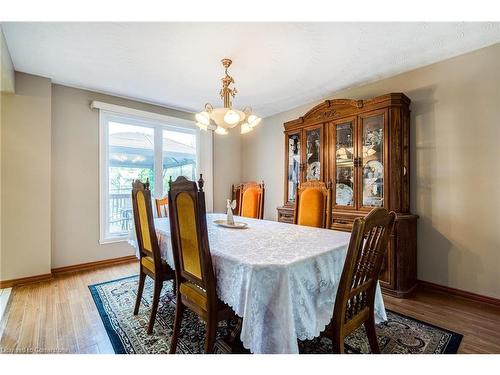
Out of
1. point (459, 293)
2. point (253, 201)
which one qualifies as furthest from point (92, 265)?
point (459, 293)

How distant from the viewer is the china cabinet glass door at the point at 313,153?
3197 mm

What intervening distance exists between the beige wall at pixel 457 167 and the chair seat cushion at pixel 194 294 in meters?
2.43

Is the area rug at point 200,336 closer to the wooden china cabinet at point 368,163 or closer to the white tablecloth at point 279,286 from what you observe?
the white tablecloth at point 279,286

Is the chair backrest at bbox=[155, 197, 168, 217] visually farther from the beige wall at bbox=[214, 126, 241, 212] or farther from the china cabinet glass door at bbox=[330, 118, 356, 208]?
the china cabinet glass door at bbox=[330, 118, 356, 208]

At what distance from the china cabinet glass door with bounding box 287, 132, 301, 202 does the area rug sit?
1859 mm

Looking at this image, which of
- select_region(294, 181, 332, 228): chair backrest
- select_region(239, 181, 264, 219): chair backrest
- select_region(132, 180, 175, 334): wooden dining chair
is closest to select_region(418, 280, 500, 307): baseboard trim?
select_region(294, 181, 332, 228): chair backrest

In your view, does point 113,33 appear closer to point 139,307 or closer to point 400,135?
point 139,307

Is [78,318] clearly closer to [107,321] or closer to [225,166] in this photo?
[107,321]

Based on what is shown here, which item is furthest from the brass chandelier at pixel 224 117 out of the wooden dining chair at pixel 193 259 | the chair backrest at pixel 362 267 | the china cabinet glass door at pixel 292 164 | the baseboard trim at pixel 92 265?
the baseboard trim at pixel 92 265

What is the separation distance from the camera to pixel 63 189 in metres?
3.12

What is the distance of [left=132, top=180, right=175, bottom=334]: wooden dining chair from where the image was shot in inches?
71.6

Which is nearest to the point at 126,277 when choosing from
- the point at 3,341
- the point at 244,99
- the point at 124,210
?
the point at 124,210

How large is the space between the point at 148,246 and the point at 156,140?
2317mm

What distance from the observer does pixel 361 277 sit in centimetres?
129
